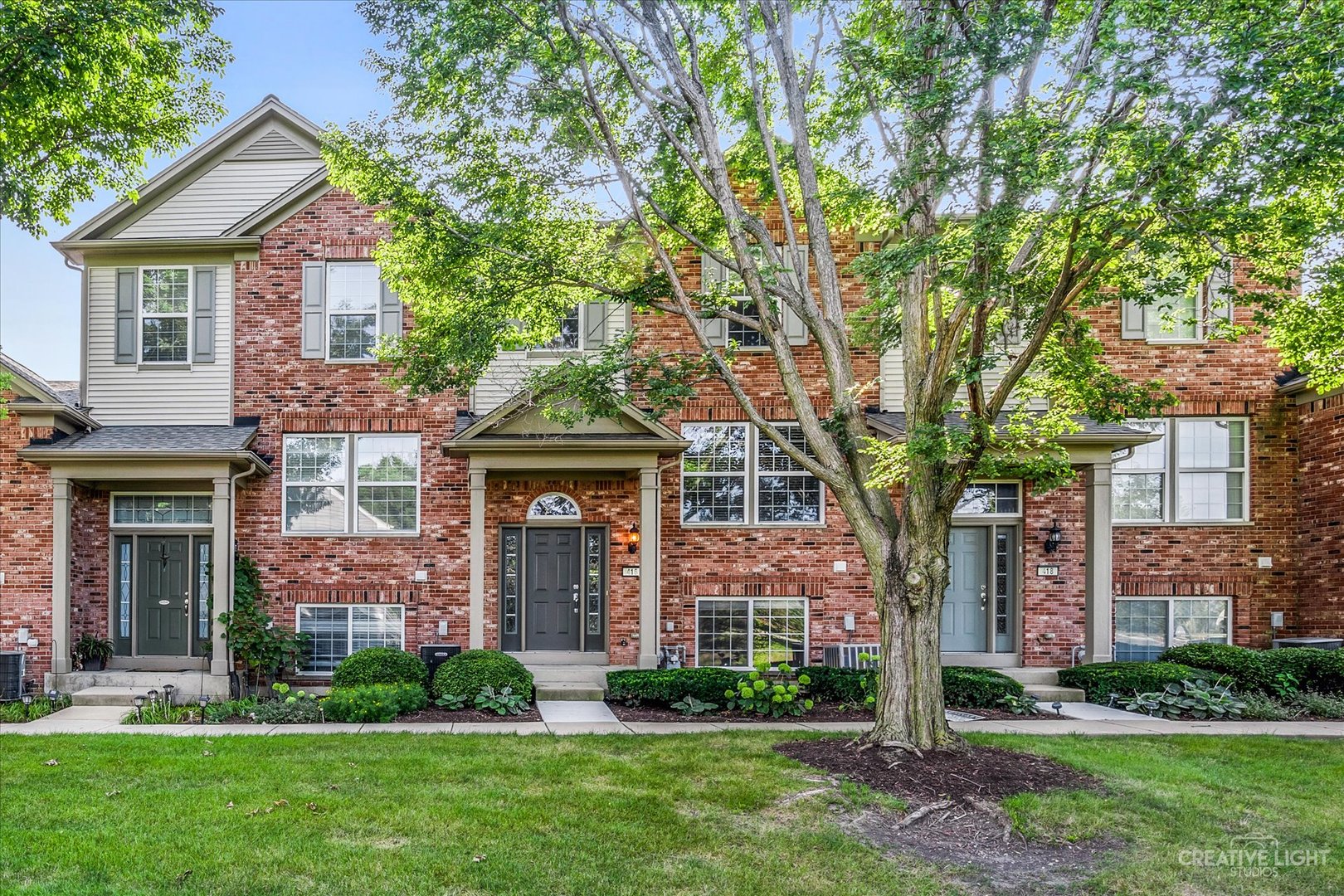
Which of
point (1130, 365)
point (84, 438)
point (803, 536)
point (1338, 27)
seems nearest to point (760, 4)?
point (1338, 27)

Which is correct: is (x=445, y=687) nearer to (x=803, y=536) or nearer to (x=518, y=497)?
(x=518, y=497)

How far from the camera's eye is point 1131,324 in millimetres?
12984

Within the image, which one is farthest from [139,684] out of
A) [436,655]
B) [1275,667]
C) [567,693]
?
[1275,667]

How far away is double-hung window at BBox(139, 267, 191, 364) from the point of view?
12.7 m

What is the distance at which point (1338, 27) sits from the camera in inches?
232

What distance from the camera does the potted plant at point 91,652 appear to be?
11.8m

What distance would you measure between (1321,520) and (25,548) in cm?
1908

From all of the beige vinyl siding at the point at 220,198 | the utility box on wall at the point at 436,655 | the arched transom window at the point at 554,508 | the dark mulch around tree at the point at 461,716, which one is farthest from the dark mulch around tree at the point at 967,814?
the beige vinyl siding at the point at 220,198

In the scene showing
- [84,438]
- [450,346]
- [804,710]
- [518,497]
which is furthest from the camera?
[518,497]

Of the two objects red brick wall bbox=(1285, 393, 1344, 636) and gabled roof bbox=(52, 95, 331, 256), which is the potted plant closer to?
gabled roof bbox=(52, 95, 331, 256)

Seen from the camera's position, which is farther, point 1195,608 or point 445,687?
point 1195,608

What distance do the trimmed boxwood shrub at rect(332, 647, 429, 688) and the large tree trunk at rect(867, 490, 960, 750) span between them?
6.09 metres

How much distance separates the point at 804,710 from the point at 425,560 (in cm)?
602

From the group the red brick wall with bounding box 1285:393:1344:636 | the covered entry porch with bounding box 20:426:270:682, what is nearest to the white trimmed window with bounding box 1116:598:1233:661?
the red brick wall with bounding box 1285:393:1344:636
